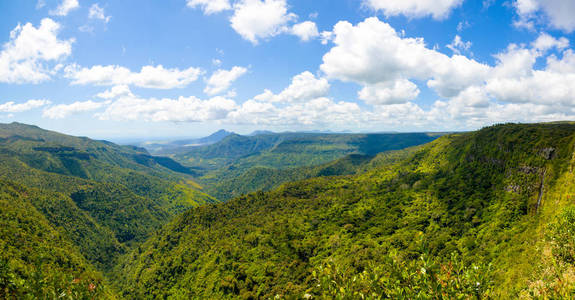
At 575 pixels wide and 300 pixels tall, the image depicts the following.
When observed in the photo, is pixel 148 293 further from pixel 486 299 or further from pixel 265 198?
pixel 486 299

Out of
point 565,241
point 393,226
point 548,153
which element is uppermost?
point 548,153

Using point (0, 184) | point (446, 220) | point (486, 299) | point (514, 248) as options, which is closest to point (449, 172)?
point (446, 220)

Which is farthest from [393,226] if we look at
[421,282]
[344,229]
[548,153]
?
[421,282]

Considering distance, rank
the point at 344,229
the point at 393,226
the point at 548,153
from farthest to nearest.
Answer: the point at 344,229, the point at 393,226, the point at 548,153

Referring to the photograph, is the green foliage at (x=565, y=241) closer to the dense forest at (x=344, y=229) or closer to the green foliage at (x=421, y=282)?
the dense forest at (x=344, y=229)

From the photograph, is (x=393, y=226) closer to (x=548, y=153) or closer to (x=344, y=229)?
(x=344, y=229)

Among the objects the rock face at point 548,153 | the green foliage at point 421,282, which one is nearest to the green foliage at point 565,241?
the green foliage at point 421,282

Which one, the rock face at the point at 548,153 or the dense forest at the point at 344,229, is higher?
Result: the rock face at the point at 548,153

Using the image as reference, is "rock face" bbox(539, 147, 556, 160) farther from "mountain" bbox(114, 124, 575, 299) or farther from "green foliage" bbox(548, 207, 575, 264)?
"green foliage" bbox(548, 207, 575, 264)

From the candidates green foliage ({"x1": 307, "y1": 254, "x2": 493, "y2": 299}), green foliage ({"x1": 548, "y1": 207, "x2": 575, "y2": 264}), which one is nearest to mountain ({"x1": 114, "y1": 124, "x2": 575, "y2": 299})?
green foliage ({"x1": 548, "y1": 207, "x2": 575, "y2": 264})
